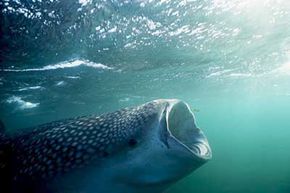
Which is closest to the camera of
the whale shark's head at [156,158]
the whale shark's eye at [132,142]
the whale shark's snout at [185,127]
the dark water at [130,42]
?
the whale shark's head at [156,158]

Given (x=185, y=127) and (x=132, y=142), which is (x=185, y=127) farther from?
(x=132, y=142)

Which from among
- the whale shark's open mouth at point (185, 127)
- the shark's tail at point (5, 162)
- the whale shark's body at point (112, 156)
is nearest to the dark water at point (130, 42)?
the whale shark's open mouth at point (185, 127)

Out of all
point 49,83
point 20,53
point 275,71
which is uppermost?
point 20,53

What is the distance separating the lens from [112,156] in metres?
3.27

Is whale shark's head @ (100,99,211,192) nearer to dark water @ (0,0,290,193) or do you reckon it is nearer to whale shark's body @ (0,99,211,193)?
whale shark's body @ (0,99,211,193)

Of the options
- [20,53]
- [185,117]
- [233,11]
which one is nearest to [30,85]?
[20,53]

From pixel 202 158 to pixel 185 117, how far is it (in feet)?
3.97

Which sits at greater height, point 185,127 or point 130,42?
point 130,42

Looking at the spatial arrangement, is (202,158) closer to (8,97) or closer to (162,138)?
(162,138)

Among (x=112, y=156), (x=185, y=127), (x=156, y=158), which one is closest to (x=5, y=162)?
(x=112, y=156)

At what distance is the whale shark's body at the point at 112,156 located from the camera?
10.2ft

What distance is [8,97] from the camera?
806 inches

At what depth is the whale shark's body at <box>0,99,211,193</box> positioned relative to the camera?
122 inches

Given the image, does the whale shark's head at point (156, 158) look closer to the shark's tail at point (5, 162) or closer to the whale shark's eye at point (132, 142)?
the whale shark's eye at point (132, 142)
